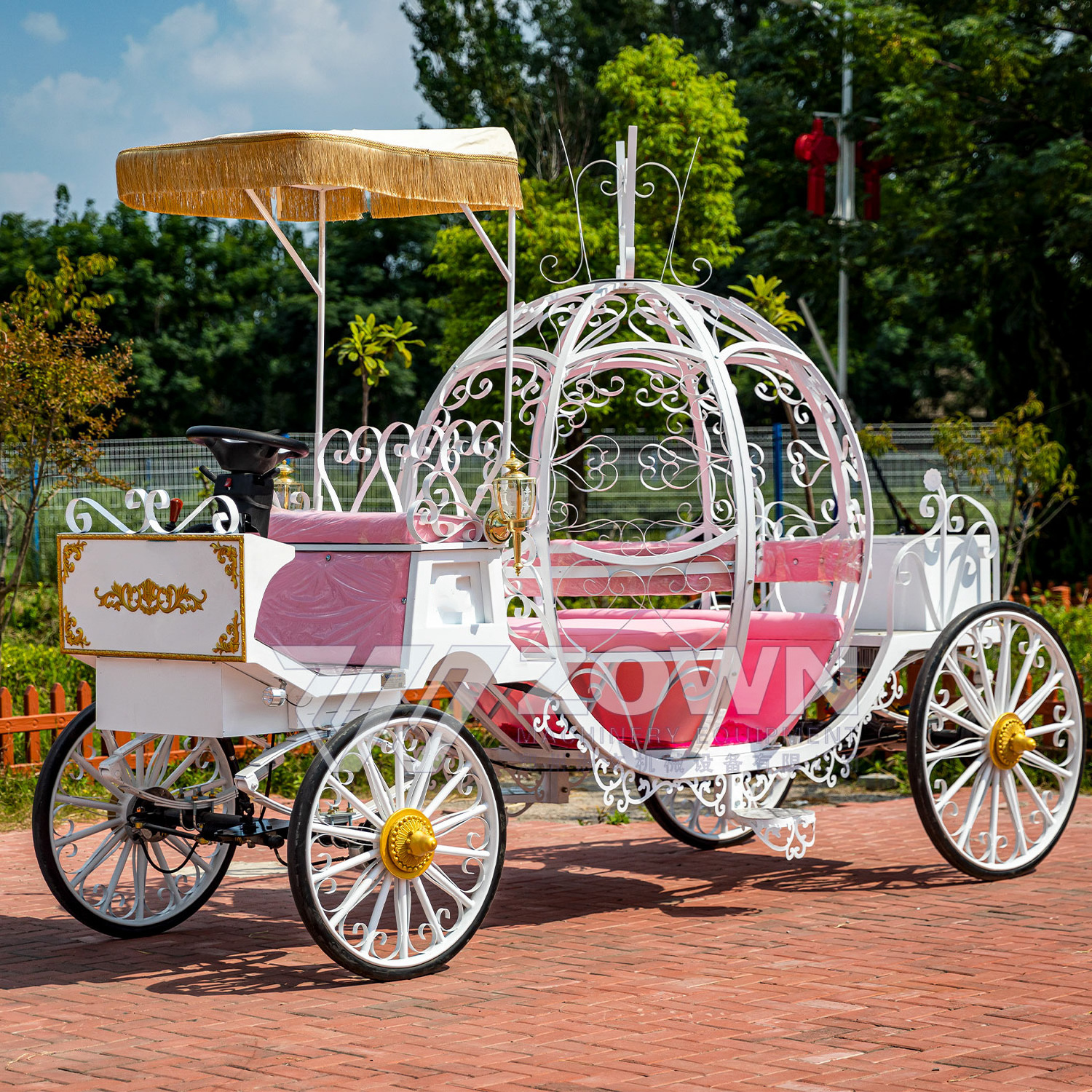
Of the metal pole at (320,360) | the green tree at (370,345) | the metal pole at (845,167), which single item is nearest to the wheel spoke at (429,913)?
the metal pole at (320,360)

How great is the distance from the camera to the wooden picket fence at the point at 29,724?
8516mm

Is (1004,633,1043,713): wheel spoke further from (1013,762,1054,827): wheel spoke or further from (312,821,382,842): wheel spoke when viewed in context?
(312,821,382,842): wheel spoke

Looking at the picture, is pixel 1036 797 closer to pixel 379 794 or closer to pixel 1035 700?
pixel 1035 700

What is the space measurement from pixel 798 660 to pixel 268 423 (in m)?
29.8

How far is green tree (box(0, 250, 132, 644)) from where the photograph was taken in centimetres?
967

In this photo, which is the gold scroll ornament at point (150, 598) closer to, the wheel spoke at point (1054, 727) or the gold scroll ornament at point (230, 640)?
the gold scroll ornament at point (230, 640)

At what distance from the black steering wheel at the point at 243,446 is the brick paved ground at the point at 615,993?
1776 mm

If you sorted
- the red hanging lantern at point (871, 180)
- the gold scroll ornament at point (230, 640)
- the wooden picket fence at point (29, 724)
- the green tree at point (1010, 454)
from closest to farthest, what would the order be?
the gold scroll ornament at point (230, 640) < the wooden picket fence at point (29, 724) < the green tree at point (1010, 454) < the red hanging lantern at point (871, 180)

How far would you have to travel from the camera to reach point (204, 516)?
15406 millimetres

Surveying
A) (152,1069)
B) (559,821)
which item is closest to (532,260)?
(559,821)

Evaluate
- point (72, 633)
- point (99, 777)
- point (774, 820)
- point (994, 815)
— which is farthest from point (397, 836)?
point (994, 815)

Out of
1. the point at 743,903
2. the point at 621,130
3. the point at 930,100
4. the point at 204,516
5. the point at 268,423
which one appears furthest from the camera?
the point at 268,423

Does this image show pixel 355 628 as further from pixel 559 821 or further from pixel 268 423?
pixel 268 423

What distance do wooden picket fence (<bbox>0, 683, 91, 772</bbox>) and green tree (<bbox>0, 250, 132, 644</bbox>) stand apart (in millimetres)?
1435
